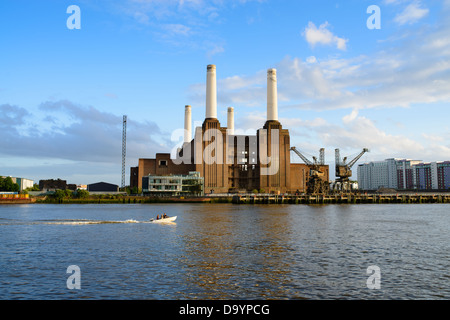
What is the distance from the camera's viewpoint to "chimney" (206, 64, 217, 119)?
16912cm

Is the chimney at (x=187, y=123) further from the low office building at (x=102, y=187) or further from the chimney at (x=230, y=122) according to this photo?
the low office building at (x=102, y=187)

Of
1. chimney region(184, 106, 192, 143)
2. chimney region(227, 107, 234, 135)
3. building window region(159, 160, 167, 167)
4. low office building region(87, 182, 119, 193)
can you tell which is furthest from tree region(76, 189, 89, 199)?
chimney region(227, 107, 234, 135)

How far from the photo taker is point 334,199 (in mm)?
143750

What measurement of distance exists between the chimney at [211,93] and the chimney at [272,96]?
2445 centimetres

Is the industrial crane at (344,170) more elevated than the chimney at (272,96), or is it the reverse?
the chimney at (272,96)

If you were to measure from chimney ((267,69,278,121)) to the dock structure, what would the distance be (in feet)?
147

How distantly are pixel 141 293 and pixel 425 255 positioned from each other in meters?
23.7

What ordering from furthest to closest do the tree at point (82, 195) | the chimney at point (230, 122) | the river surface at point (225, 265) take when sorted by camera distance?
the chimney at point (230, 122)
the tree at point (82, 195)
the river surface at point (225, 265)

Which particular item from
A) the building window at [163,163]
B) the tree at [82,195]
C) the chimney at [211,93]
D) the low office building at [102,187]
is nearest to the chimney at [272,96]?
the chimney at [211,93]

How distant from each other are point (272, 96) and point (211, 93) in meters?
27.8

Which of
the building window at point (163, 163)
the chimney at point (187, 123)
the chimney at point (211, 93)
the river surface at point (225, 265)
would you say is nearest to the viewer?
the river surface at point (225, 265)

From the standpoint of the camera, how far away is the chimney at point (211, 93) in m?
169

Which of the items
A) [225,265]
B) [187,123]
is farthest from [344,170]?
[225,265]
